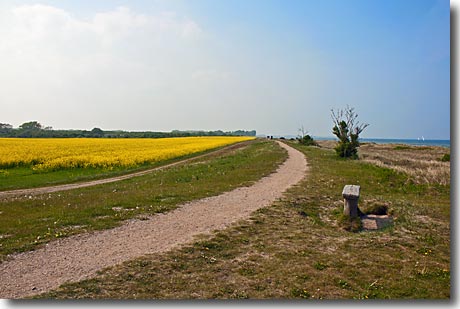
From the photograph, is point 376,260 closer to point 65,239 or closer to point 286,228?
point 286,228

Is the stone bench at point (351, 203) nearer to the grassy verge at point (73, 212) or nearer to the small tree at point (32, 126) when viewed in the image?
the grassy verge at point (73, 212)

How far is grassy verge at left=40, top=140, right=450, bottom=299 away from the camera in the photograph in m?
5.31

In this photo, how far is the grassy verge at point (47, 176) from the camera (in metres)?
20.6

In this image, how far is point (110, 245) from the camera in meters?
7.23

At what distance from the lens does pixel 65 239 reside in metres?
7.59

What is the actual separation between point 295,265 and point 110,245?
3741 mm

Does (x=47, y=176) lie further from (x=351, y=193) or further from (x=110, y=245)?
(x=351, y=193)

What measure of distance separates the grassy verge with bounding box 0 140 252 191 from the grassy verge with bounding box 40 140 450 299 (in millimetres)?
15824

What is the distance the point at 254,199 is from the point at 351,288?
7.02 meters

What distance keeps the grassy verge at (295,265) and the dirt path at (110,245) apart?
1.45 feet

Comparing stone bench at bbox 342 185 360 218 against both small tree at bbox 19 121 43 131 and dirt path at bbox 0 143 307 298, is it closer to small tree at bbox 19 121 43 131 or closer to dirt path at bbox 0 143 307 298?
dirt path at bbox 0 143 307 298

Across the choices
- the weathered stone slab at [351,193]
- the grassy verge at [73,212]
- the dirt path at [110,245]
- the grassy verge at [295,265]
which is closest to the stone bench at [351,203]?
the weathered stone slab at [351,193]

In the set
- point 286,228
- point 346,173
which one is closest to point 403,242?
point 286,228

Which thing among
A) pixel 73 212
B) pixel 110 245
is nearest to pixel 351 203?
pixel 110 245
